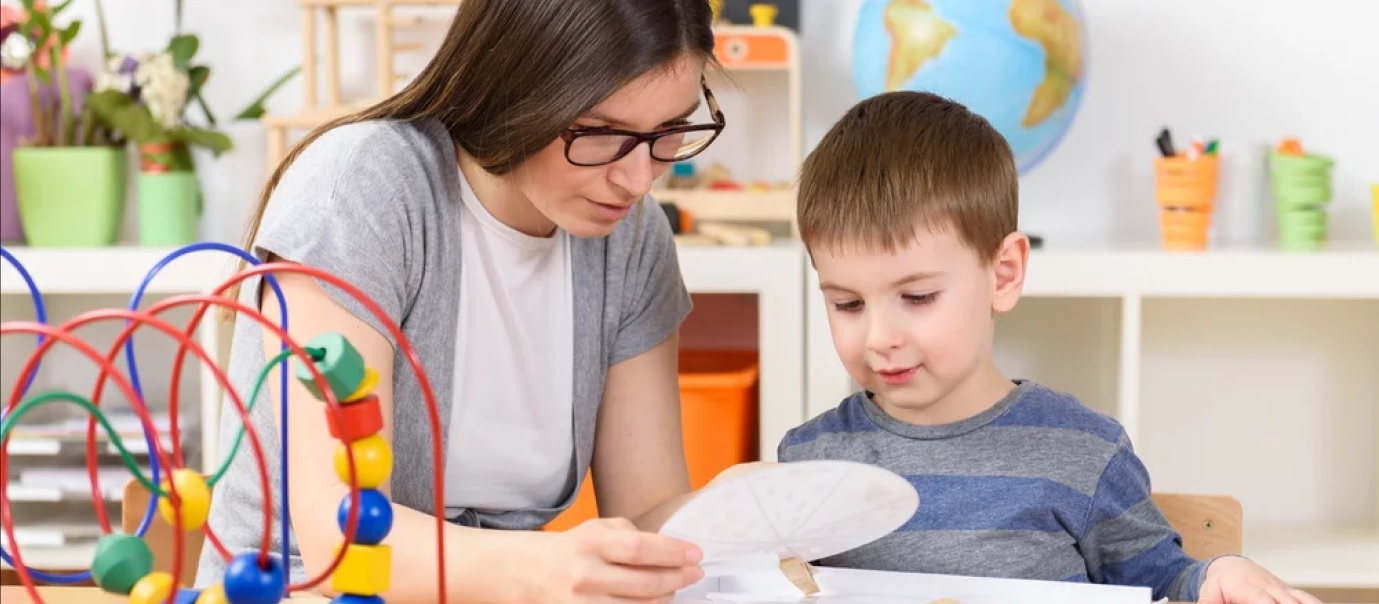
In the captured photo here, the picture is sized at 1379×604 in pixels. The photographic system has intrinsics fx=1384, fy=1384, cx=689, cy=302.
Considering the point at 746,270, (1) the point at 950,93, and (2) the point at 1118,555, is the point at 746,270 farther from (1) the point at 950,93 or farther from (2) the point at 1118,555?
(2) the point at 1118,555

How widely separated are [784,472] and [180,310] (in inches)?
78.0

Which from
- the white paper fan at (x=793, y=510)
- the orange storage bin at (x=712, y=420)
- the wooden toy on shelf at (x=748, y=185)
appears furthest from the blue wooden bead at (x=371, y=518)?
the wooden toy on shelf at (x=748, y=185)

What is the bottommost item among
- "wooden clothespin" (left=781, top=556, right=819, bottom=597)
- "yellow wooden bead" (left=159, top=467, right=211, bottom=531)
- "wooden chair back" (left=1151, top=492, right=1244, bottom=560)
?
"wooden chair back" (left=1151, top=492, right=1244, bottom=560)

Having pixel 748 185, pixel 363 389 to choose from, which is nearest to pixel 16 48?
pixel 748 185

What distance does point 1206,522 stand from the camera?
3.67 feet

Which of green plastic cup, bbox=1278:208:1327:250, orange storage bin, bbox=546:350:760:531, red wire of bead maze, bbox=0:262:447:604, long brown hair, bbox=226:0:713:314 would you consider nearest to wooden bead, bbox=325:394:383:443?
red wire of bead maze, bbox=0:262:447:604

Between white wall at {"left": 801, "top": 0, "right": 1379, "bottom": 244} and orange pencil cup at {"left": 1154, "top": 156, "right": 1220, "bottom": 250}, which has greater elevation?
white wall at {"left": 801, "top": 0, "right": 1379, "bottom": 244}

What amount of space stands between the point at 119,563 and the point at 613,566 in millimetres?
302

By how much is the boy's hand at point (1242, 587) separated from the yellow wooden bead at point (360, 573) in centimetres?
58

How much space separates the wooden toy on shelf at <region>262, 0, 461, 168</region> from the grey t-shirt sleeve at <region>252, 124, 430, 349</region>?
107 centimetres

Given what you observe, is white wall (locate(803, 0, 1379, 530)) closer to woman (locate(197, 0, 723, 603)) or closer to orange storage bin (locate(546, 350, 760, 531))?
orange storage bin (locate(546, 350, 760, 531))

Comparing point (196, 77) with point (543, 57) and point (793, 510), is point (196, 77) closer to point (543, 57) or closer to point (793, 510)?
point (543, 57)

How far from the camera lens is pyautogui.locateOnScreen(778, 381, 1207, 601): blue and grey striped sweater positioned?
106 cm

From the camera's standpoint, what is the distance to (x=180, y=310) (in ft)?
8.03
